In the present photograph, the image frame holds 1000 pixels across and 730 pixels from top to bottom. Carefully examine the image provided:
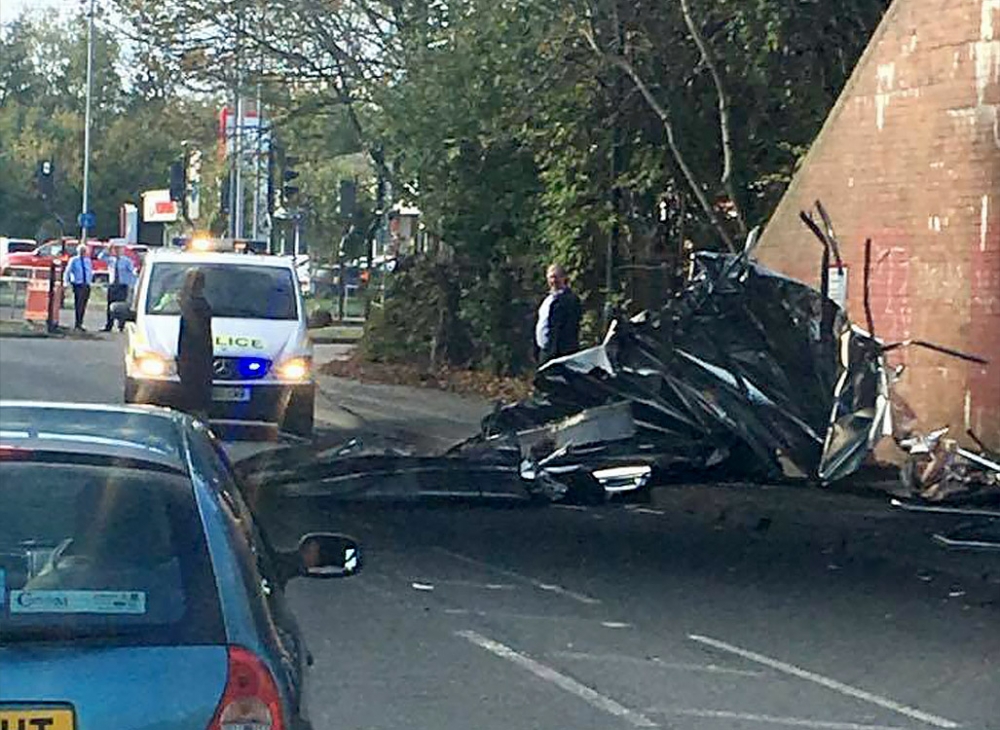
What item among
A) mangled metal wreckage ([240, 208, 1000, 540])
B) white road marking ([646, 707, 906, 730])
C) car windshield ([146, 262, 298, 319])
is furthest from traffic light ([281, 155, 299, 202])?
white road marking ([646, 707, 906, 730])

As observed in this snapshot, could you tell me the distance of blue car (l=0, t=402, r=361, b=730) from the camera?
14.6ft

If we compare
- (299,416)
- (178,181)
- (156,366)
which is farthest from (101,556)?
(178,181)

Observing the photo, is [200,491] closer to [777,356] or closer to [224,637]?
[224,637]

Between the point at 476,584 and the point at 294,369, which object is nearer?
the point at 476,584

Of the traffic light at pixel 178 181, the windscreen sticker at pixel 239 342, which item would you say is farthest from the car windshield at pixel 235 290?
the traffic light at pixel 178 181

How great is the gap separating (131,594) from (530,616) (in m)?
6.18

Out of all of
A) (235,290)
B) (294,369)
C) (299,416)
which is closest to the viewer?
(294,369)

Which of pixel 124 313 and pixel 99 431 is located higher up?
pixel 99 431

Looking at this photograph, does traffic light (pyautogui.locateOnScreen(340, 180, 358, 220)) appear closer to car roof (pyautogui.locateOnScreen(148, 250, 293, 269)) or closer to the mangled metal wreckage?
car roof (pyautogui.locateOnScreen(148, 250, 293, 269))

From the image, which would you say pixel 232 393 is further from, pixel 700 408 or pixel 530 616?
pixel 530 616

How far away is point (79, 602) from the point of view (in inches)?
184

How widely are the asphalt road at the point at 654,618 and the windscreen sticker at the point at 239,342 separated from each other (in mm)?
4893

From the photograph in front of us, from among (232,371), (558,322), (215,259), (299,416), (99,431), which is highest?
(215,259)

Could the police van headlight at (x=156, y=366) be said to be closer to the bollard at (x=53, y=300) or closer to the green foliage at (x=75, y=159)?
the bollard at (x=53, y=300)
